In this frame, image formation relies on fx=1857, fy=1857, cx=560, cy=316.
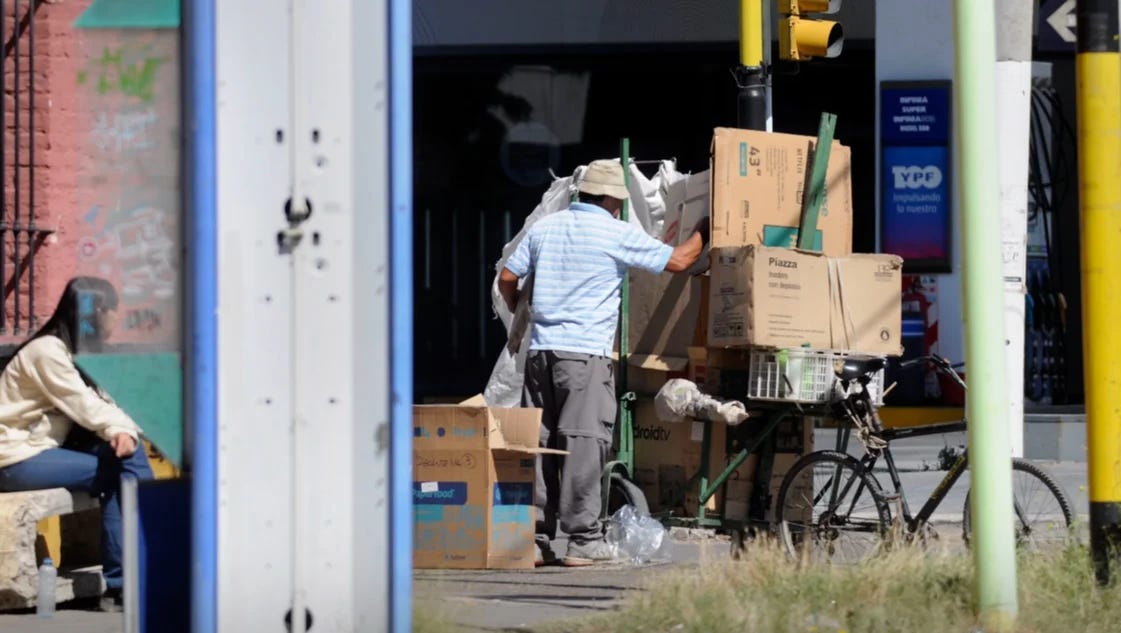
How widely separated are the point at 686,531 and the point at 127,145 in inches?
225

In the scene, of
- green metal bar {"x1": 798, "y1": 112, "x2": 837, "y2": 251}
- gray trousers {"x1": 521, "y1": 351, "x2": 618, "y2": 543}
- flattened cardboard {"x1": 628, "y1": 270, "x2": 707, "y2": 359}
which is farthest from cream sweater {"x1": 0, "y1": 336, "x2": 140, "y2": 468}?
green metal bar {"x1": 798, "y1": 112, "x2": 837, "y2": 251}

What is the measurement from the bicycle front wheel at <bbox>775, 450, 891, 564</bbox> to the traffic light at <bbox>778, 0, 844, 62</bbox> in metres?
3.01

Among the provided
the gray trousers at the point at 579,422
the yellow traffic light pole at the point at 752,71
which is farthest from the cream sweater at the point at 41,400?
the yellow traffic light pole at the point at 752,71

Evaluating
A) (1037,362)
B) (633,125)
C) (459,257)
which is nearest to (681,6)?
(633,125)

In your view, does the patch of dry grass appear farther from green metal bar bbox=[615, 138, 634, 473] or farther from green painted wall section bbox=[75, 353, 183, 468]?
green metal bar bbox=[615, 138, 634, 473]

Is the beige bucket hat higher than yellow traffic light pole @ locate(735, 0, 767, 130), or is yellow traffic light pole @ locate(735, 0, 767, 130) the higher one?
yellow traffic light pole @ locate(735, 0, 767, 130)

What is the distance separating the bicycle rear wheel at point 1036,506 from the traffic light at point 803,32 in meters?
3.33

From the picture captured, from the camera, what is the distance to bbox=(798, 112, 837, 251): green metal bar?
29.0ft

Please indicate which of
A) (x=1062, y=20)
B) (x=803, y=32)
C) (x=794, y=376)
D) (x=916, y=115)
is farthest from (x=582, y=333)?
(x=1062, y=20)

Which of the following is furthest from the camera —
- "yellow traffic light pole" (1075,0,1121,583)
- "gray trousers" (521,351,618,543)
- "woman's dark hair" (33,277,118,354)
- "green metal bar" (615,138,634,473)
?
"green metal bar" (615,138,634,473)

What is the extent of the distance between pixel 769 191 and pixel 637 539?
1.77 m

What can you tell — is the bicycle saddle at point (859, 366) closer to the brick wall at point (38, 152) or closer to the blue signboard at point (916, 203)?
the brick wall at point (38, 152)

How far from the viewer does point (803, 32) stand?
10.5 metres

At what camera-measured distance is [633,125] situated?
51.1 feet
